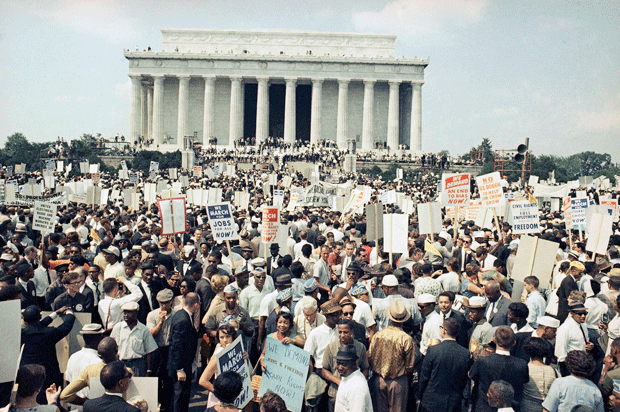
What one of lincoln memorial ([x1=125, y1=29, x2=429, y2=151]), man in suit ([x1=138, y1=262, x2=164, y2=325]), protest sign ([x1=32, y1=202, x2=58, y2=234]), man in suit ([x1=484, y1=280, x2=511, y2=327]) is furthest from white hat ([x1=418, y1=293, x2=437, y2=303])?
lincoln memorial ([x1=125, y1=29, x2=429, y2=151])

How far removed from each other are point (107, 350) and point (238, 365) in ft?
4.51

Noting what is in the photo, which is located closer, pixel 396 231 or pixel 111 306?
pixel 111 306

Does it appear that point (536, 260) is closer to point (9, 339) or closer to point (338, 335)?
point (338, 335)

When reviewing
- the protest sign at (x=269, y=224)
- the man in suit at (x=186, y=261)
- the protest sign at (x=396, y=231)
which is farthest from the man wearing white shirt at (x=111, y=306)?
the protest sign at (x=396, y=231)

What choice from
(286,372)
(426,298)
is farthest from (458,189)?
(286,372)

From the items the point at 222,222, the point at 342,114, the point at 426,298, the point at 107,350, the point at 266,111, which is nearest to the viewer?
the point at 107,350

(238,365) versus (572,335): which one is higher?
(572,335)

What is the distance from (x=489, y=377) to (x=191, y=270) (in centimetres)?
537

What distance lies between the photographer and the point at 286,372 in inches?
279

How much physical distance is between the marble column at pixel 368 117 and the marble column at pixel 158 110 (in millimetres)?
26175

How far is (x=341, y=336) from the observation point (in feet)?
23.3

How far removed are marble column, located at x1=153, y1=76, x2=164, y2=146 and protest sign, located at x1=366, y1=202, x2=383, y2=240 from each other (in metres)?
69.1

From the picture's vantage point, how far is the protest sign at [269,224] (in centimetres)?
1405

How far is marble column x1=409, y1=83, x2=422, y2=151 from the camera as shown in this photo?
3209 inches
